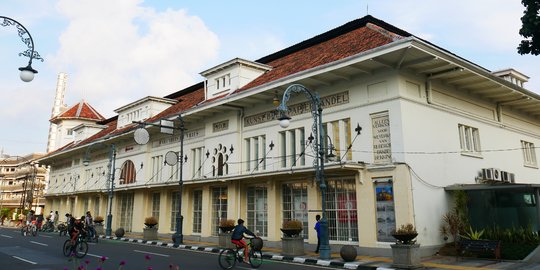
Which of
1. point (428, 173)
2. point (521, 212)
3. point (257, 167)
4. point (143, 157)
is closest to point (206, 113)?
point (257, 167)

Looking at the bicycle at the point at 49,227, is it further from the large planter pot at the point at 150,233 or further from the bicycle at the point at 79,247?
the bicycle at the point at 79,247

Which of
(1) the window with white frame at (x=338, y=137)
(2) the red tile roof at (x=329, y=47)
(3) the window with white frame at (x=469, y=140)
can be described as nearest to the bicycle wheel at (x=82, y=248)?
(1) the window with white frame at (x=338, y=137)

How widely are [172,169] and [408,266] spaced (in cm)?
1887

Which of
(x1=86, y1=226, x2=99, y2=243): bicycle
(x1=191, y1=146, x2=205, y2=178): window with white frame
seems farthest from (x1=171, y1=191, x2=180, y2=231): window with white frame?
(x1=86, y1=226, x2=99, y2=243): bicycle

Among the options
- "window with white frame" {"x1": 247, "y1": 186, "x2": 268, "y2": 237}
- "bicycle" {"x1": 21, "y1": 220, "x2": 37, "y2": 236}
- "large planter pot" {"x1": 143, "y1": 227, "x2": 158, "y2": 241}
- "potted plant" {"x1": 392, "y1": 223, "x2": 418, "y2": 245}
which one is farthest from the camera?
"bicycle" {"x1": 21, "y1": 220, "x2": 37, "y2": 236}

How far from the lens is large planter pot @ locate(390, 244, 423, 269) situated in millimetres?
13109

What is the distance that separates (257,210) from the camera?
21797 mm

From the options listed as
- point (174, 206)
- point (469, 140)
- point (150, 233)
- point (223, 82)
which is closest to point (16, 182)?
point (174, 206)

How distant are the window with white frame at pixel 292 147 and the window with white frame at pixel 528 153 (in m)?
13.6

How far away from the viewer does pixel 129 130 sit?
31.4m

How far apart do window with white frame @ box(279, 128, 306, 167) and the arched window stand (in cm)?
1585

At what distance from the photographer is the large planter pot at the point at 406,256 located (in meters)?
13.1

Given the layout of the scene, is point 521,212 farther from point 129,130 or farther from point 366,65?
point 129,130

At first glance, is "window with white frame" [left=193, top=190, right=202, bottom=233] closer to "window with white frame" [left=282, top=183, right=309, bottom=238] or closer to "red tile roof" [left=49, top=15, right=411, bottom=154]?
"red tile roof" [left=49, top=15, right=411, bottom=154]
